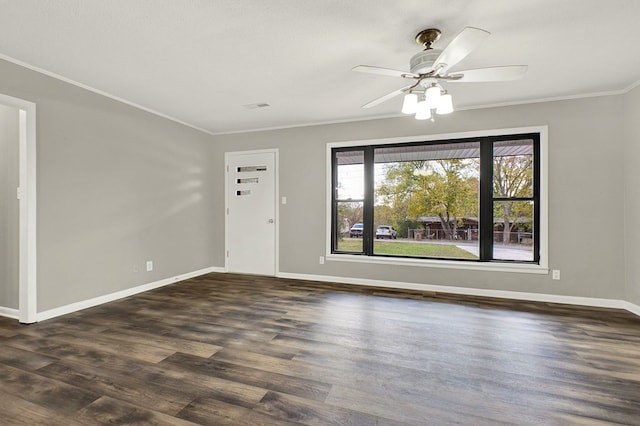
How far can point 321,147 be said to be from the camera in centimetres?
466

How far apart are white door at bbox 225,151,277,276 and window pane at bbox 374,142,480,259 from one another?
5.66 feet

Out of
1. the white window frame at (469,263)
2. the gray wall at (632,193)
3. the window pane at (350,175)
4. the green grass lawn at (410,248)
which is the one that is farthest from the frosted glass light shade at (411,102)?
the gray wall at (632,193)

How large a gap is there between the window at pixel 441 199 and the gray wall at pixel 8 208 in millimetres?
3642

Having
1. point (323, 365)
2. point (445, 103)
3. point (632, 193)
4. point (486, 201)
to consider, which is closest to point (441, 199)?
point (486, 201)

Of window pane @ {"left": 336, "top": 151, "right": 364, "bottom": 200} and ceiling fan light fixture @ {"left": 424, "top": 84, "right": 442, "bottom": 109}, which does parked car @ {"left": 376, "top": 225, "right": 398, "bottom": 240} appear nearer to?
window pane @ {"left": 336, "top": 151, "right": 364, "bottom": 200}

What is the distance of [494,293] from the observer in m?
3.84

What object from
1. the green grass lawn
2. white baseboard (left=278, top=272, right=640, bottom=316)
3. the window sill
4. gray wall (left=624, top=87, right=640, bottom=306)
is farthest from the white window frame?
gray wall (left=624, top=87, right=640, bottom=306)

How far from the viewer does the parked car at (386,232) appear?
4.43m

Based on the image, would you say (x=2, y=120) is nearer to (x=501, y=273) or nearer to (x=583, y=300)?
(x=501, y=273)

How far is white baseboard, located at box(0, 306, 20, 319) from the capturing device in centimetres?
299

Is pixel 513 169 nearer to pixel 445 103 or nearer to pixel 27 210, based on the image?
pixel 445 103

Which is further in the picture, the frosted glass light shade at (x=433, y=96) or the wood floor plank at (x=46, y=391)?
the frosted glass light shade at (x=433, y=96)

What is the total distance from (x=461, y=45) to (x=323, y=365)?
89.8 inches

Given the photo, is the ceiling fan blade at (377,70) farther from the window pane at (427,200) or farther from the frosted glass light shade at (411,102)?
the window pane at (427,200)
